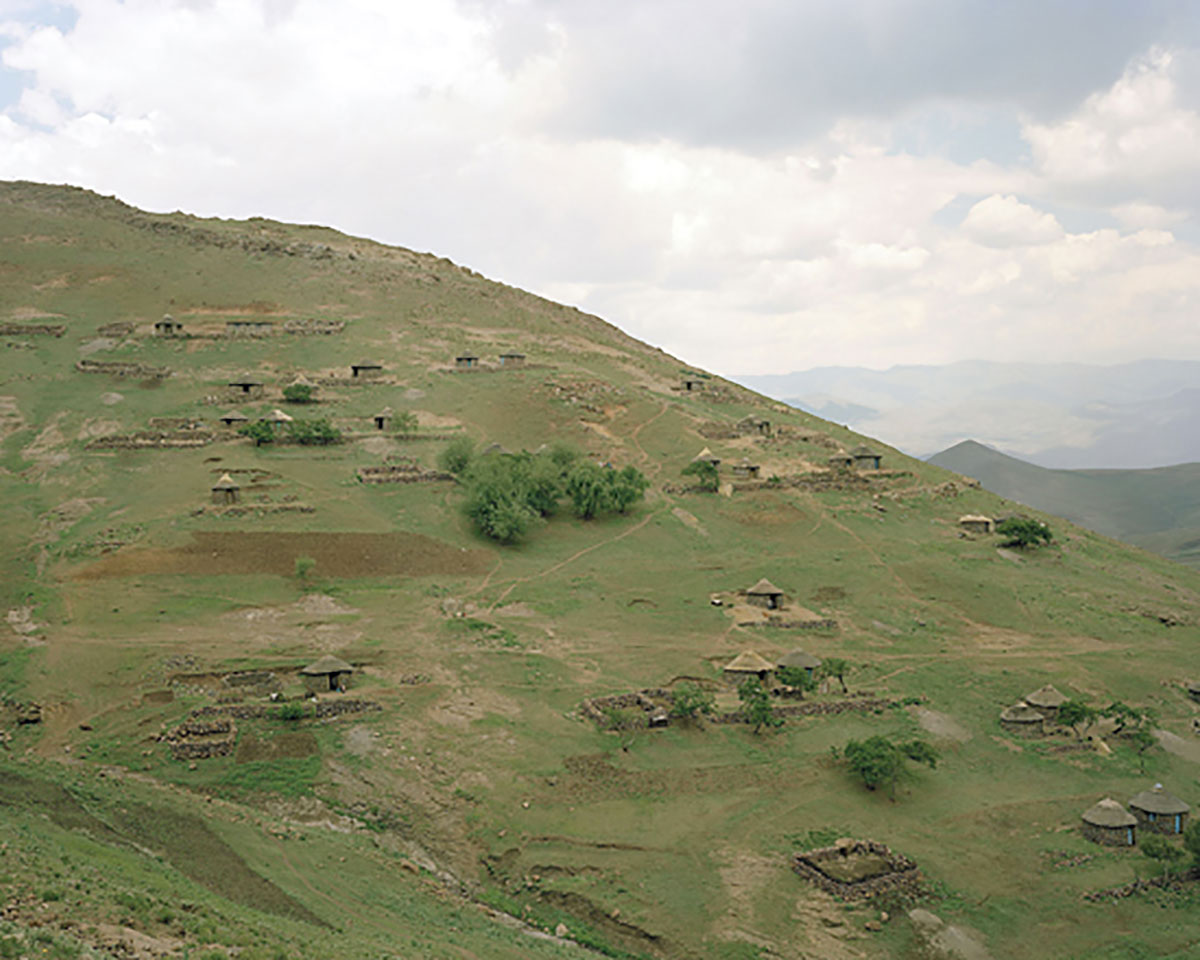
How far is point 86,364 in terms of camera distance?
220ft

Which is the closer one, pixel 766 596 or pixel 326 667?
pixel 326 667

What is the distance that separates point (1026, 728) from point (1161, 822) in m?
6.84

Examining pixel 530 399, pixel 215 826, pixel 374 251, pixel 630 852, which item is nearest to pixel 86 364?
pixel 530 399

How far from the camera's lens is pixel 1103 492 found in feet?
521

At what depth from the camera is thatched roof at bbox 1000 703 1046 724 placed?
116 ft

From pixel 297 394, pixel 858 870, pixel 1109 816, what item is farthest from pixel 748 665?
pixel 297 394

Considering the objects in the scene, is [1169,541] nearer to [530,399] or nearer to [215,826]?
[530,399]

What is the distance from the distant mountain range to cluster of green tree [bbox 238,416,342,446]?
10540 centimetres

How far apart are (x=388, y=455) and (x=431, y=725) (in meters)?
30.3

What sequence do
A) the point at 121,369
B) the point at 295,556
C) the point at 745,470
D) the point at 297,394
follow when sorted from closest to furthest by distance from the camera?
the point at 295,556 → the point at 745,470 → the point at 297,394 → the point at 121,369

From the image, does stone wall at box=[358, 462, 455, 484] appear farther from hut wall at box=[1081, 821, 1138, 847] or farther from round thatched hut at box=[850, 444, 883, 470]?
hut wall at box=[1081, 821, 1138, 847]

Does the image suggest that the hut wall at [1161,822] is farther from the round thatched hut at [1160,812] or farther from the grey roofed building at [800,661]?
the grey roofed building at [800,661]

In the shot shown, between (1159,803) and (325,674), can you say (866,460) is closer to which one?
(1159,803)

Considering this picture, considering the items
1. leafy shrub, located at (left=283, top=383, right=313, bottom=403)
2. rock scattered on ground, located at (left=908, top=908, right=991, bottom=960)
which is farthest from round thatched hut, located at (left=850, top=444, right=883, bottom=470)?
rock scattered on ground, located at (left=908, top=908, right=991, bottom=960)
